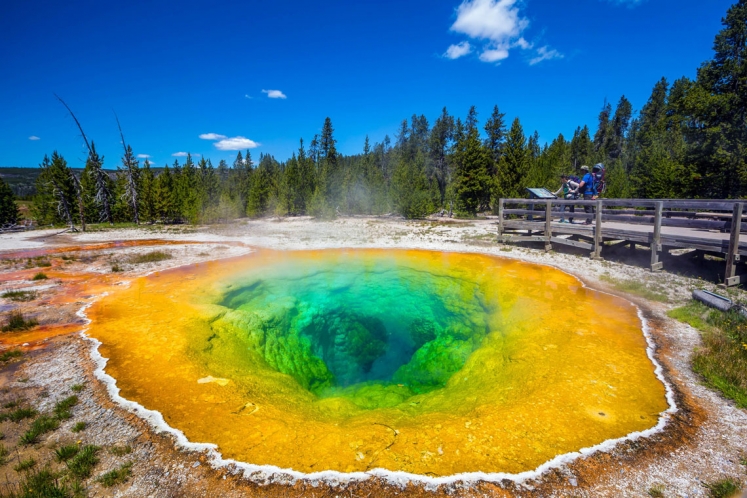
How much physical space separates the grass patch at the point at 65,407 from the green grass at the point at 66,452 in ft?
2.32

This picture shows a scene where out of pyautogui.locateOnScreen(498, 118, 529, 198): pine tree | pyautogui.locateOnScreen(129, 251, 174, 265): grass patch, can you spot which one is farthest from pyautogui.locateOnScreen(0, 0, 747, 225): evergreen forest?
pyautogui.locateOnScreen(129, 251, 174, 265): grass patch

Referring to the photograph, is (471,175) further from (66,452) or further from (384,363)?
(66,452)

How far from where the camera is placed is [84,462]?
10.9ft

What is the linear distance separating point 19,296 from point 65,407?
7.09m

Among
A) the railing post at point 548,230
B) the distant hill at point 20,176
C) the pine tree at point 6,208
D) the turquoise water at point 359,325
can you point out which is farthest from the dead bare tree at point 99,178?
the distant hill at point 20,176

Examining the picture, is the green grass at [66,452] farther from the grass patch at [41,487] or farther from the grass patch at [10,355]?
the grass patch at [10,355]

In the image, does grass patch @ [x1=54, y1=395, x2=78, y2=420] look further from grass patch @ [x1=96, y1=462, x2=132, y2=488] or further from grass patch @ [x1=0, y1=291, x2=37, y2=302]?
grass patch @ [x1=0, y1=291, x2=37, y2=302]

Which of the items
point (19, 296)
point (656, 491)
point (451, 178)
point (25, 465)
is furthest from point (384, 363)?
point (451, 178)

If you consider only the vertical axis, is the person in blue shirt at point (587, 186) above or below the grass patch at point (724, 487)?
above

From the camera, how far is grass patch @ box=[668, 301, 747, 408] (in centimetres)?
452

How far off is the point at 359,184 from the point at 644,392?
37.9 m

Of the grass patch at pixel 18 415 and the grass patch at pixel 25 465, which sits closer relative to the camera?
the grass patch at pixel 25 465

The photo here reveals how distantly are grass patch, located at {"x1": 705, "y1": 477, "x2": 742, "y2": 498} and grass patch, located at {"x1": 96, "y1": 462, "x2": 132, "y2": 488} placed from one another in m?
5.36

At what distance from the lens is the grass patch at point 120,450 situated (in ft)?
11.6
